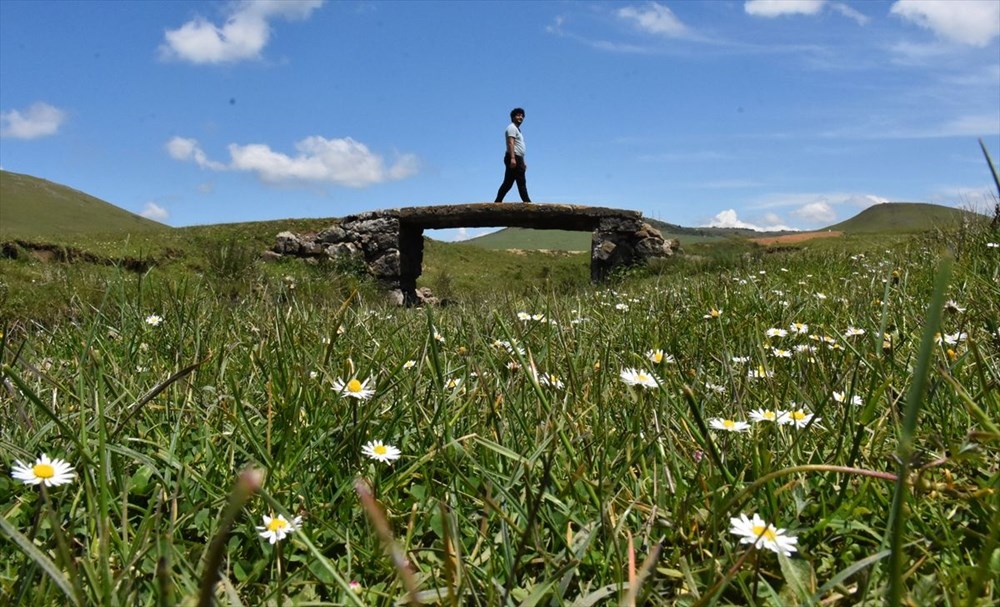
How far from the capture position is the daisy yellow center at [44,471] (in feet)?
3.68

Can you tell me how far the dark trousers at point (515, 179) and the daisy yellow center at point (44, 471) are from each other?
43.4 ft

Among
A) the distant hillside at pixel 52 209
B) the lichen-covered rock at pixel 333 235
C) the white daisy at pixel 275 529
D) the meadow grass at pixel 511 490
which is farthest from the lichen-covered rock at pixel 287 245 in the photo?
the distant hillside at pixel 52 209

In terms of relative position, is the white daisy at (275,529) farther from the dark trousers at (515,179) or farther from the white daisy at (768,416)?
the dark trousers at (515,179)

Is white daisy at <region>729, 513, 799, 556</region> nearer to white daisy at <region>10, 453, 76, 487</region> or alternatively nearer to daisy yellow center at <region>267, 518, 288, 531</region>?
daisy yellow center at <region>267, 518, 288, 531</region>

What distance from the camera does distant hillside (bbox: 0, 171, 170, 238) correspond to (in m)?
106

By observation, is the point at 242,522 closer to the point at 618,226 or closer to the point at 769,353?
the point at 769,353

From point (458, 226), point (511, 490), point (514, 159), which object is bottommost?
point (511, 490)

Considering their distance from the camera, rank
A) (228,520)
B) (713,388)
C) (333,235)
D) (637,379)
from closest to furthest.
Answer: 1. (228,520)
2. (637,379)
3. (713,388)
4. (333,235)

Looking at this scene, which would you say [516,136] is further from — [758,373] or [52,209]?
[52,209]

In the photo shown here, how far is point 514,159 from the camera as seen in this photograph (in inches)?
548

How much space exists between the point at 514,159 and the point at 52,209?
128 meters

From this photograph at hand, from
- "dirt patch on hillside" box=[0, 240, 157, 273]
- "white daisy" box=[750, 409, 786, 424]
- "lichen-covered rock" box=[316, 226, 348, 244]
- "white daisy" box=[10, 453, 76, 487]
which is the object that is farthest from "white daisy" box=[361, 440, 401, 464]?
"lichen-covered rock" box=[316, 226, 348, 244]

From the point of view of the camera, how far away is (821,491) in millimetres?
1262

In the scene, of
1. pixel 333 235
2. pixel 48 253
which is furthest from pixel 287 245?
pixel 48 253
